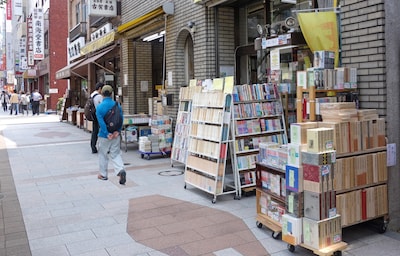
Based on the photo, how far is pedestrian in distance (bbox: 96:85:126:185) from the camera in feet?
23.3

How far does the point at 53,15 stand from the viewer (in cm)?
3503

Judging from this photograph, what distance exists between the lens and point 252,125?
21.8ft

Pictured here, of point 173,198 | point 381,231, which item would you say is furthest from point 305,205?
point 173,198

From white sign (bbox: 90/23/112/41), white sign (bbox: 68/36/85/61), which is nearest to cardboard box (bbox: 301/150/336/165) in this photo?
white sign (bbox: 90/23/112/41)

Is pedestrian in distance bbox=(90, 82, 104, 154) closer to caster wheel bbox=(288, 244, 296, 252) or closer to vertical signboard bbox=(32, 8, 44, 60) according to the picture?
caster wheel bbox=(288, 244, 296, 252)

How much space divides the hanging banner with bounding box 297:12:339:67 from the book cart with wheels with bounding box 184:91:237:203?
1612 mm

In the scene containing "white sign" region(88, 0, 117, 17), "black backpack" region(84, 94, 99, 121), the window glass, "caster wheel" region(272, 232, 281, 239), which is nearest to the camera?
"caster wheel" region(272, 232, 281, 239)

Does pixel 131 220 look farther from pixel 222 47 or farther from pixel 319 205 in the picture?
pixel 222 47

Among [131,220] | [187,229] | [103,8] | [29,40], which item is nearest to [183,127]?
[131,220]

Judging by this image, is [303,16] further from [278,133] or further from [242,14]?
[242,14]

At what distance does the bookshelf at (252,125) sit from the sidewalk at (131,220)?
520mm

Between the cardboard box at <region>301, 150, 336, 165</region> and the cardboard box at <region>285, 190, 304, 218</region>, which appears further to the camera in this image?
the cardboard box at <region>285, 190, 304, 218</region>

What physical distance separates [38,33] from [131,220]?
33.0 m

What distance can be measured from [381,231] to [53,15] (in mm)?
35640
